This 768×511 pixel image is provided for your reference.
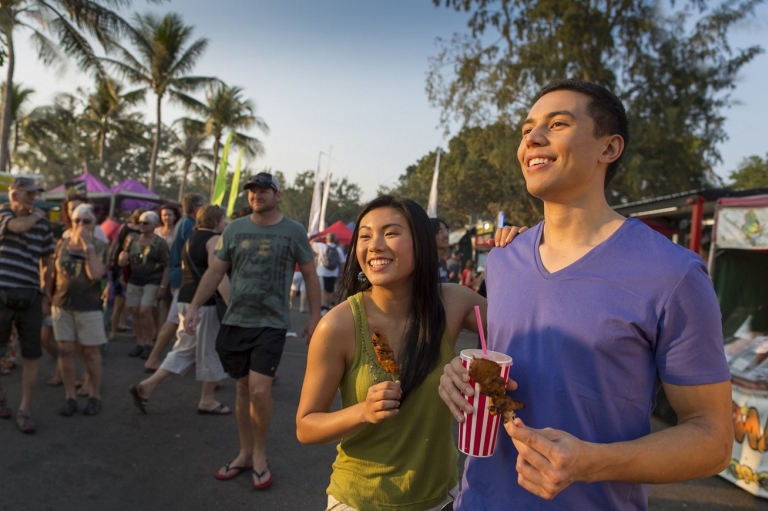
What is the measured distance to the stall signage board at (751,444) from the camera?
4.56 m

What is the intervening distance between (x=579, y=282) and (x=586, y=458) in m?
0.47

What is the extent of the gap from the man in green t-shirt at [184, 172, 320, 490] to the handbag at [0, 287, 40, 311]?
5.32 ft

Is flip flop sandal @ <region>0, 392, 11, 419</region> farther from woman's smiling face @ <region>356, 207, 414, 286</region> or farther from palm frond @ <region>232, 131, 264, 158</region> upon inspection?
palm frond @ <region>232, 131, 264, 158</region>

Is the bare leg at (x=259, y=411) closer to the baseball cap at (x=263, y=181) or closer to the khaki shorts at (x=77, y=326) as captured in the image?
the baseball cap at (x=263, y=181)

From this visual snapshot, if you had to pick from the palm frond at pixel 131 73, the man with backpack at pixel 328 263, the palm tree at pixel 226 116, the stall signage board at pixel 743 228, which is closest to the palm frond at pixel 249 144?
the palm tree at pixel 226 116

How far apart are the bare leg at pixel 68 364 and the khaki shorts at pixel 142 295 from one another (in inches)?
93.7

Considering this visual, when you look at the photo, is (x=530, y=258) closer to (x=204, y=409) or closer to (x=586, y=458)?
(x=586, y=458)

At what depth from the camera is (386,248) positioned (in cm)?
222

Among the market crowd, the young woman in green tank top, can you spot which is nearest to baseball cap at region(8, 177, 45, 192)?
the market crowd

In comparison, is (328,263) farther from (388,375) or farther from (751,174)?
Result: (751,174)

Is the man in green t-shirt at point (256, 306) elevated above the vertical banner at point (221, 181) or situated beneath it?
situated beneath

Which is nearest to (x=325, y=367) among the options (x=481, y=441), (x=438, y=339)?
(x=438, y=339)

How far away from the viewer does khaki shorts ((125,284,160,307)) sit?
7.86 m

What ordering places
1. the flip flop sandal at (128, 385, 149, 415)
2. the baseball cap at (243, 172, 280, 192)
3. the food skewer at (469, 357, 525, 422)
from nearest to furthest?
1. the food skewer at (469, 357, 525, 422)
2. the baseball cap at (243, 172, 280, 192)
3. the flip flop sandal at (128, 385, 149, 415)
